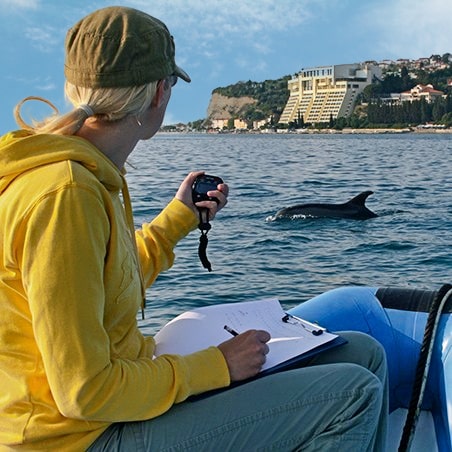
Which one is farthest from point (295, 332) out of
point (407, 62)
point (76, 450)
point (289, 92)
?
point (407, 62)

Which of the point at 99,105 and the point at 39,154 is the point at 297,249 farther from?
the point at 39,154

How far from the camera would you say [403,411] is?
358 centimetres

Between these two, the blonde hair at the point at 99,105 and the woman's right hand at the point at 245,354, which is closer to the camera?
the blonde hair at the point at 99,105

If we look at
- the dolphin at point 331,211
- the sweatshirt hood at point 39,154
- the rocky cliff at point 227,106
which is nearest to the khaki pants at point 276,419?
the sweatshirt hood at point 39,154

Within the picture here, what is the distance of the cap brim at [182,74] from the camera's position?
2.17m

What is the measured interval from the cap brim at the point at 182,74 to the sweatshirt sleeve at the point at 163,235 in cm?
60

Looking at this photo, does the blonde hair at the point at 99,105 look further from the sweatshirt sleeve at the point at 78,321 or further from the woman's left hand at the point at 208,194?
the woman's left hand at the point at 208,194

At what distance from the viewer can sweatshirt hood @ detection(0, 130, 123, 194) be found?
6.14ft

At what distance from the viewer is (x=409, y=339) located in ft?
11.9

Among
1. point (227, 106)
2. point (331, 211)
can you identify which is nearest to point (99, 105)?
point (331, 211)

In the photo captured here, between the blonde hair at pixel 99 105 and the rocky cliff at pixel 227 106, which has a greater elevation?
the rocky cliff at pixel 227 106

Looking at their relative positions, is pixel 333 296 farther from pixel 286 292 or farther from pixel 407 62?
pixel 407 62

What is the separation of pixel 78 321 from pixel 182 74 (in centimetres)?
77

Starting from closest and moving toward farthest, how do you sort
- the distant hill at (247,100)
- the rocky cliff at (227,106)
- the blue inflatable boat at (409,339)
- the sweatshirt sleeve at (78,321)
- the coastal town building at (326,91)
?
the sweatshirt sleeve at (78,321)
the blue inflatable boat at (409,339)
the coastal town building at (326,91)
the distant hill at (247,100)
the rocky cliff at (227,106)
